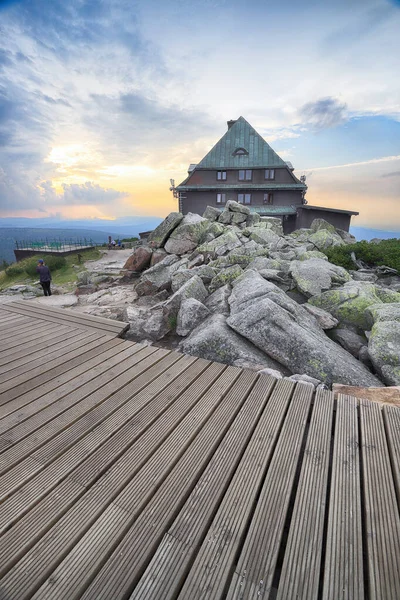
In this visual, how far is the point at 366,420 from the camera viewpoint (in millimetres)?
3508

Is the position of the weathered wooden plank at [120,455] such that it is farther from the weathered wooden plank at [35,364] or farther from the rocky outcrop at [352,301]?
the rocky outcrop at [352,301]

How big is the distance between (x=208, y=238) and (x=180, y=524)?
13.6m

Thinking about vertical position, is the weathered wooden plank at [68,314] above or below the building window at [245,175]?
below

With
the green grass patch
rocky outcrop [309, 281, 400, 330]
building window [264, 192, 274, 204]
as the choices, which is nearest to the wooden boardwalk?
rocky outcrop [309, 281, 400, 330]

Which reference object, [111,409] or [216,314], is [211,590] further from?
[216,314]

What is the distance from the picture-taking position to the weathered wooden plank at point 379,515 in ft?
6.51

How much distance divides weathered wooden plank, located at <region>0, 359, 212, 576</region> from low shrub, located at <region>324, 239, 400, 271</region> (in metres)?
10.1

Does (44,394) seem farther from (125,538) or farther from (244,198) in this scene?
(244,198)

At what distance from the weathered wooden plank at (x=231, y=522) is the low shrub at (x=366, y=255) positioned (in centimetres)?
1065

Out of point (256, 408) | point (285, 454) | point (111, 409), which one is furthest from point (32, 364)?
point (285, 454)

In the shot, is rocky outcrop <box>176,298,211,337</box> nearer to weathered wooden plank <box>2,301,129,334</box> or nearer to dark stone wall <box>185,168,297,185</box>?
weathered wooden plank <box>2,301,129,334</box>

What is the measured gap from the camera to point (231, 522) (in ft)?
7.68

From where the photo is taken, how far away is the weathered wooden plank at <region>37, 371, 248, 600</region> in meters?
1.96

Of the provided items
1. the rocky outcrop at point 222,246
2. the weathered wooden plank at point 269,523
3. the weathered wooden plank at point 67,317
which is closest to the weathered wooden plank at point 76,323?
the weathered wooden plank at point 67,317
